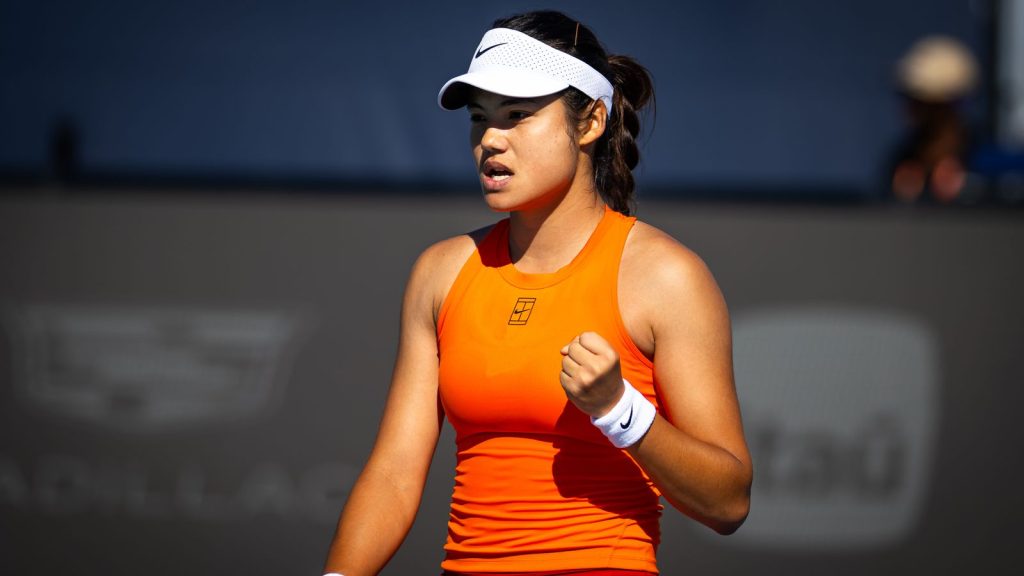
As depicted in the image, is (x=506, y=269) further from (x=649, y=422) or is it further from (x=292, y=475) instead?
(x=292, y=475)

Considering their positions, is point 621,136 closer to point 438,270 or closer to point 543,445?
point 438,270

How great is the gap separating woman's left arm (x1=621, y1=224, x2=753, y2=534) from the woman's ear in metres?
0.30

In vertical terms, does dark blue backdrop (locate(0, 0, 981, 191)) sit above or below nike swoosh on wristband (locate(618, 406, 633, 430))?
above

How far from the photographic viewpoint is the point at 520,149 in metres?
2.33

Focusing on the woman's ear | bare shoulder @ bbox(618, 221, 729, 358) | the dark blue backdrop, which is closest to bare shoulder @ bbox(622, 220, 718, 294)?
bare shoulder @ bbox(618, 221, 729, 358)

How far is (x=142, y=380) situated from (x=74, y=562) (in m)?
0.70

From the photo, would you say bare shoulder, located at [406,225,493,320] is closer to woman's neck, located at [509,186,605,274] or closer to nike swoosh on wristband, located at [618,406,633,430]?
woman's neck, located at [509,186,605,274]

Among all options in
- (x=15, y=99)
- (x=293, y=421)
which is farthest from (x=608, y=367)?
(x=15, y=99)

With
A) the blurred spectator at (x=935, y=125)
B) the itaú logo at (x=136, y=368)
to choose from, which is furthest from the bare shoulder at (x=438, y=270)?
the blurred spectator at (x=935, y=125)

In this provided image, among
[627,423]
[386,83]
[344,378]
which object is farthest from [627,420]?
[386,83]

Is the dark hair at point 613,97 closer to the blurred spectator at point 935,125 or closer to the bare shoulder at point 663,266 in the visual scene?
the bare shoulder at point 663,266

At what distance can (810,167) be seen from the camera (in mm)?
4805

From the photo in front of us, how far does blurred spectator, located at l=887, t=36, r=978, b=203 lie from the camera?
469cm

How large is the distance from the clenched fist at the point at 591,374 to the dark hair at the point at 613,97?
0.57m
